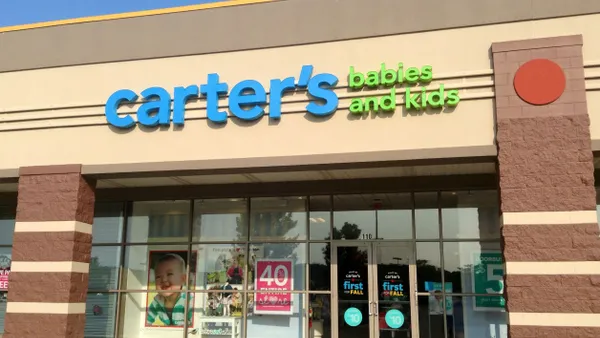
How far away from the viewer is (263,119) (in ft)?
35.3

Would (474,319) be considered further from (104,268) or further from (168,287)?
(104,268)

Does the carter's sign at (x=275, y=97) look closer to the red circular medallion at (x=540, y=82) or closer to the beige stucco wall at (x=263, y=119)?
the beige stucco wall at (x=263, y=119)

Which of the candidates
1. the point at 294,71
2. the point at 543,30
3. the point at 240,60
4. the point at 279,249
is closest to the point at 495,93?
the point at 543,30

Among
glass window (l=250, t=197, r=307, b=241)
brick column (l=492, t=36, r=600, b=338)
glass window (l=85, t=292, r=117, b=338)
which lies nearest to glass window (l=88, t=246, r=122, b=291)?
glass window (l=85, t=292, r=117, b=338)

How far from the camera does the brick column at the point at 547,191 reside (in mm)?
8727

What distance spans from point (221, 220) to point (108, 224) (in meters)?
2.84

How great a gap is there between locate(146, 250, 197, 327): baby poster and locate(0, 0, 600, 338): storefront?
1.9 inches

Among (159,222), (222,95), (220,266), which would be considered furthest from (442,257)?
(159,222)

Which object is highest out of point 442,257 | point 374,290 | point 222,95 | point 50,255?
point 222,95

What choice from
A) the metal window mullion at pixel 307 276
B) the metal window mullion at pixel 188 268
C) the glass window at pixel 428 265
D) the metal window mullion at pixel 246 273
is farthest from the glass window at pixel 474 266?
the metal window mullion at pixel 188 268

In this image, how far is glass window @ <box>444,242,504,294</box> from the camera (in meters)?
11.7

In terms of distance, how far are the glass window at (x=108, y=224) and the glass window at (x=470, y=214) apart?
24.4ft

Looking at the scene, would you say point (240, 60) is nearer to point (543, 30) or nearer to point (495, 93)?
point (495, 93)

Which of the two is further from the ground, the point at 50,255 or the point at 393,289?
the point at 50,255
